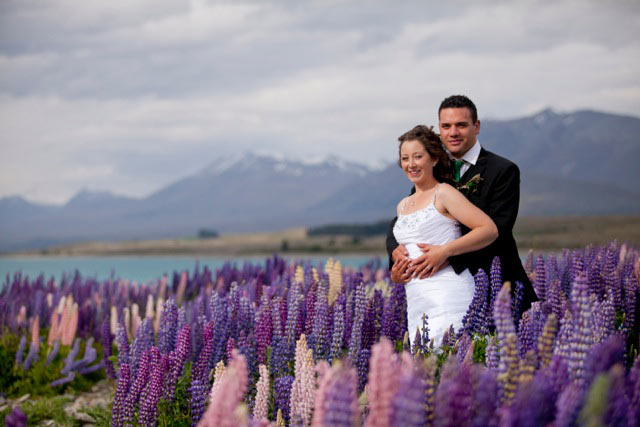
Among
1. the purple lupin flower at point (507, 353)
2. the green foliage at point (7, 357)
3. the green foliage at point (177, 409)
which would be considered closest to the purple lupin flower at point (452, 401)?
the purple lupin flower at point (507, 353)

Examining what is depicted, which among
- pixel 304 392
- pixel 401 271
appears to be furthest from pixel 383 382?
pixel 401 271

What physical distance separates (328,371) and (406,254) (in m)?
3.65

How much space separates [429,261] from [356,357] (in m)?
1.24

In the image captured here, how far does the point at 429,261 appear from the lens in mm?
5695

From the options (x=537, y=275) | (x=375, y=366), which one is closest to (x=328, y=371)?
(x=375, y=366)

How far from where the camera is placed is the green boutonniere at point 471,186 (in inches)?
238

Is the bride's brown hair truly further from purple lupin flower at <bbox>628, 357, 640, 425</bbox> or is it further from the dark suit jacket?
purple lupin flower at <bbox>628, 357, 640, 425</bbox>

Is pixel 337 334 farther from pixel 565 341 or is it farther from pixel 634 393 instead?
pixel 634 393

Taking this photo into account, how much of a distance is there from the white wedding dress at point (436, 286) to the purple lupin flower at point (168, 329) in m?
2.32

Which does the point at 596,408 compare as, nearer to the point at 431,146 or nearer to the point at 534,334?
the point at 534,334

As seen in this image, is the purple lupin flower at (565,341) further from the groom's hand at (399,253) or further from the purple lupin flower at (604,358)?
the groom's hand at (399,253)

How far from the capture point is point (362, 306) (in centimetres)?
558

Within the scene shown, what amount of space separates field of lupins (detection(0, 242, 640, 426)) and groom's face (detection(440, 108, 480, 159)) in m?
1.29

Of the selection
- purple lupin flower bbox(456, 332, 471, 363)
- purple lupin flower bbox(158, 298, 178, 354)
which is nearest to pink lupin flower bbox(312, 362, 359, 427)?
purple lupin flower bbox(456, 332, 471, 363)
